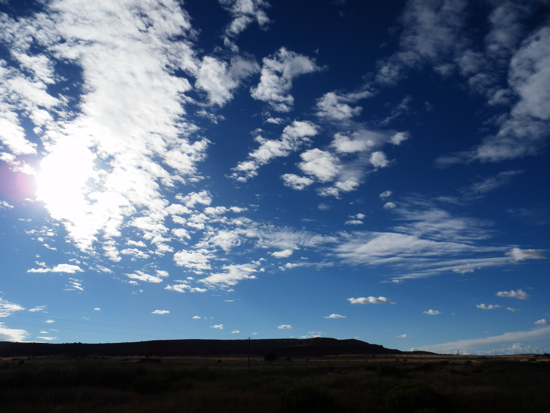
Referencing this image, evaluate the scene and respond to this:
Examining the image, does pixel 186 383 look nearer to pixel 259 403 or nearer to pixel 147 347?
pixel 259 403

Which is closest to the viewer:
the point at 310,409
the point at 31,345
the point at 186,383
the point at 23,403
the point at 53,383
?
the point at 310,409

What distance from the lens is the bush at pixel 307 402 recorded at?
1377 centimetres

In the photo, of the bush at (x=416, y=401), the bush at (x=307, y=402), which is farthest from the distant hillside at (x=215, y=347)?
the bush at (x=416, y=401)

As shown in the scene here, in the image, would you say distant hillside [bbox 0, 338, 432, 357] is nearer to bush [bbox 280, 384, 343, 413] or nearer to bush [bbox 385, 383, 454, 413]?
bush [bbox 280, 384, 343, 413]

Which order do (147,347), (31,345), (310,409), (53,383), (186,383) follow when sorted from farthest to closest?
(147,347) < (31,345) < (186,383) < (53,383) < (310,409)

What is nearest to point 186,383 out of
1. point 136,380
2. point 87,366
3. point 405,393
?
point 136,380

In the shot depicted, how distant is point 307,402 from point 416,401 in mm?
4442

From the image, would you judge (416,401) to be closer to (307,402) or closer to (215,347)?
(307,402)

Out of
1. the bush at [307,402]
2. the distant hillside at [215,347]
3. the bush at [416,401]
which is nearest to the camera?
the bush at [416,401]

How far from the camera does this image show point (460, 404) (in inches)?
643

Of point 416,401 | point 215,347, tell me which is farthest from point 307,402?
point 215,347

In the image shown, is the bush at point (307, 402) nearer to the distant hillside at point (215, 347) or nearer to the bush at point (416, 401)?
the bush at point (416, 401)

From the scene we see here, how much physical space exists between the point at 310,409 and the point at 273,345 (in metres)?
161

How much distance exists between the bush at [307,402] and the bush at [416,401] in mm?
2378
